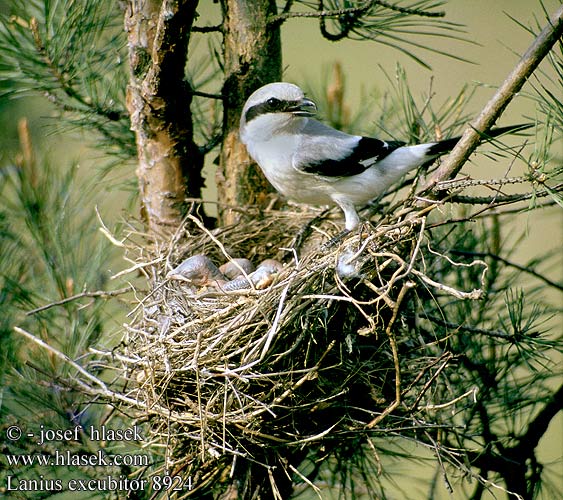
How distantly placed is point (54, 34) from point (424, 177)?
110cm

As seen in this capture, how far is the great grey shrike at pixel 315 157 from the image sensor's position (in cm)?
198

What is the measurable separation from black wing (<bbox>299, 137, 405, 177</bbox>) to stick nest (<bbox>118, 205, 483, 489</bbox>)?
358 mm

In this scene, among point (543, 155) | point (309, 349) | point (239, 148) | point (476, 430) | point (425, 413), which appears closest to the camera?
point (543, 155)

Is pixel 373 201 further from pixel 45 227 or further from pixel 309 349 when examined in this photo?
pixel 45 227

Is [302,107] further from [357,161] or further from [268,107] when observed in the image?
[357,161]

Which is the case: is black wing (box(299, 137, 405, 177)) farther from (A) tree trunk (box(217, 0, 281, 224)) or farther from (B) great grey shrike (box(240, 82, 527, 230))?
(A) tree trunk (box(217, 0, 281, 224))

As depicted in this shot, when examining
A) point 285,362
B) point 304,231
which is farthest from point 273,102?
point 285,362

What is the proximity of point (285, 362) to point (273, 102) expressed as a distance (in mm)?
813

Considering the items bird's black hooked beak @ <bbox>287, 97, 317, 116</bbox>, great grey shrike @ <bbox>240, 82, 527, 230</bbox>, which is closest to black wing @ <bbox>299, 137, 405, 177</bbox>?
great grey shrike @ <bbox>240, 82, 527, 230</bbox>

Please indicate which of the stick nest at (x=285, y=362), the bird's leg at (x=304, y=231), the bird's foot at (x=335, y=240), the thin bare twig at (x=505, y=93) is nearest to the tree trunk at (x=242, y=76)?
the bird's leg at (x=304, y=231)

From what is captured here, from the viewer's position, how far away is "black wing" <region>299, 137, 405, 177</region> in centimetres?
199

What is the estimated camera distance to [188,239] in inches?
84.0

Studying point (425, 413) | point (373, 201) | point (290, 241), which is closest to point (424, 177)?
point (373, 201)

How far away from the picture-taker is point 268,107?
1.99m
